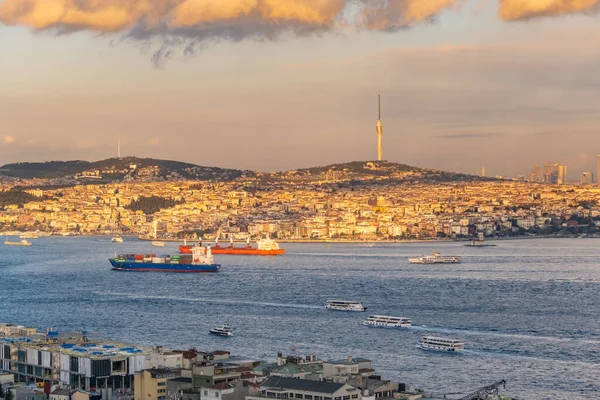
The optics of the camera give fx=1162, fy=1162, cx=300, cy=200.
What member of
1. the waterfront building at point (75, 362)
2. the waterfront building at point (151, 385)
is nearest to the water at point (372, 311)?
the waterfront building at point (75, 362)

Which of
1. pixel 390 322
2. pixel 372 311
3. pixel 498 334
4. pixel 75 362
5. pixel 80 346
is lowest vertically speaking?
pixel 498 334

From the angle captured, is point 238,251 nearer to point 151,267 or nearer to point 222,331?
point 151,267

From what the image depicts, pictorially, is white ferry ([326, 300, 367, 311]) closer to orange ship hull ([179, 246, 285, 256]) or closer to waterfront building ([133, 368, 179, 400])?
waterfront building ([133, 368, 179, 400])

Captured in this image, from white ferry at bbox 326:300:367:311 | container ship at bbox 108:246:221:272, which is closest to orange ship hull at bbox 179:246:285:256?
container ship at bbox 108:246:221:272

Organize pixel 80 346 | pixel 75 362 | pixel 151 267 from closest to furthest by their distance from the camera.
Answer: pixel 75 362, pixel 80 346, pixel 151 267

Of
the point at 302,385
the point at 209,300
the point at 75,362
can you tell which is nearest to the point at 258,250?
the point at 209,300

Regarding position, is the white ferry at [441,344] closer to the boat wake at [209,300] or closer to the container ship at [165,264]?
the boat wake at [209,300]
